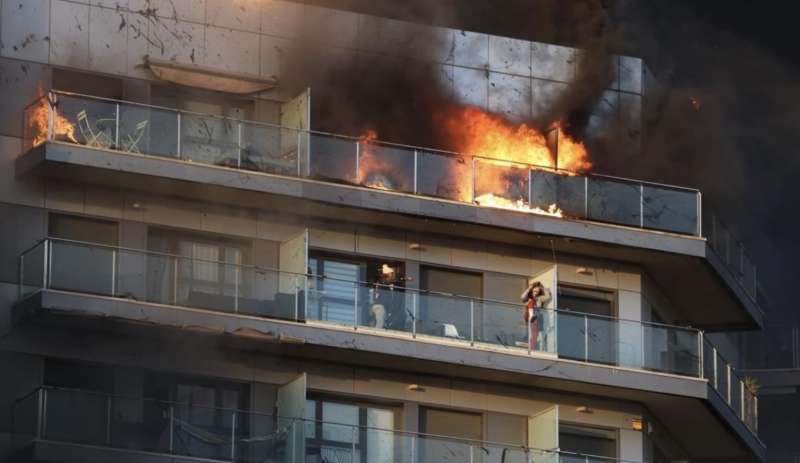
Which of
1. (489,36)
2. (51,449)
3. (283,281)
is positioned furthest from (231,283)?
(489,36)

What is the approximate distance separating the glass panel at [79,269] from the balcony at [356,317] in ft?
0.06

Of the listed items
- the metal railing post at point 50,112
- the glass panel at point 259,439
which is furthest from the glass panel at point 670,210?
the metal railing post at point 50,112

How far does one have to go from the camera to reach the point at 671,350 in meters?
55.4

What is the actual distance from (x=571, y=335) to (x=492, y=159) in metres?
3.97

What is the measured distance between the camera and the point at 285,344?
52.6m

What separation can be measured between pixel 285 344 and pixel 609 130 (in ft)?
32.7

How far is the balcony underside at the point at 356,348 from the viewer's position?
168 feet

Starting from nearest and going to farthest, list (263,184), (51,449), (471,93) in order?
(51,449)
(263,184)
(471,93)

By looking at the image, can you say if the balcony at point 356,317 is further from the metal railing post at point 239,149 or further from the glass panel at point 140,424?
the metal railing post at point 239,149

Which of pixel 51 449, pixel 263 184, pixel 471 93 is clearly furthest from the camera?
pixel 471 93

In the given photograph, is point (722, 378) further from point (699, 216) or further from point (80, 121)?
point (80, 121)

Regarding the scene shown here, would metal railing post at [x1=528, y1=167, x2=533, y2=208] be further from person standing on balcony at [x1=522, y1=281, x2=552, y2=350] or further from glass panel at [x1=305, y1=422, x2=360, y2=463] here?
glass panel at [x1=305, y1=422, x2=360, y2=463]

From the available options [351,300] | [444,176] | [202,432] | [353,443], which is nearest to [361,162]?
[444,176]

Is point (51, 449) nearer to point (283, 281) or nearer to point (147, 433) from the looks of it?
point (147, 433)
